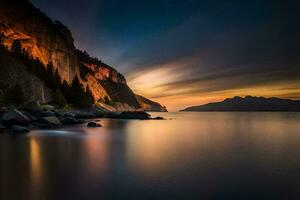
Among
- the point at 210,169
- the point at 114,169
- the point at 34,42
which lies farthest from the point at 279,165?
the point at 34,42

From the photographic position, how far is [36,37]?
99188 mm

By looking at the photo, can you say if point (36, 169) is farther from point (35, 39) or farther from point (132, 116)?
point (35, 39)

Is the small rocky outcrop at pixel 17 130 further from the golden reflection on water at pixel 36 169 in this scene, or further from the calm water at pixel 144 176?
the calm water at pixel 144 176

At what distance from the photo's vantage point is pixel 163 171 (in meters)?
10.3

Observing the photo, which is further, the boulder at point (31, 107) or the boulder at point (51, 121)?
the boulder at point (31, 107)

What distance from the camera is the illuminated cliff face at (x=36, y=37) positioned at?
89250mm

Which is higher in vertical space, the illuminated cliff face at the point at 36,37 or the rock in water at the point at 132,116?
the illuminated cliff face at the point at 36,37

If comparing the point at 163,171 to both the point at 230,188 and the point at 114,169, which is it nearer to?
the point at 114,169

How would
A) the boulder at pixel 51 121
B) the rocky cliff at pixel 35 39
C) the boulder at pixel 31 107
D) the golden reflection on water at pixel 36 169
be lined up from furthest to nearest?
the rocky cliff at pixel 35 39 < the boulder at pixel 31 107 < the boulder at pixel 51 121 < the golden reflection on water at pixel 36 169

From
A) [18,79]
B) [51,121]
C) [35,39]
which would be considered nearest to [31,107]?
[51,121]

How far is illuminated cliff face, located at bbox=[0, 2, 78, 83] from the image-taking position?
89.2m

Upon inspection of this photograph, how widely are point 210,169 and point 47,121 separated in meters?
28.2

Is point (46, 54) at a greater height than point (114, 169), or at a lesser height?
greater

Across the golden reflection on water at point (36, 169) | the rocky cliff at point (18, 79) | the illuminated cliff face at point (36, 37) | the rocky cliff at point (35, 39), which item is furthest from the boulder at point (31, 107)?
the illuminated cliff face at point (36, 37)
